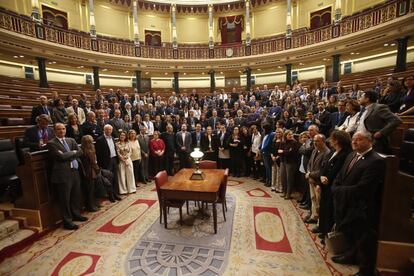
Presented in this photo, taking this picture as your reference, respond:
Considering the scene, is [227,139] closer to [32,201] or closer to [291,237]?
[291,237]

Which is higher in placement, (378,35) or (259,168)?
(378,35)

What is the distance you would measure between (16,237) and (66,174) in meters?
0.99

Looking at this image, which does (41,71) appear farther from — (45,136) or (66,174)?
(66,174)

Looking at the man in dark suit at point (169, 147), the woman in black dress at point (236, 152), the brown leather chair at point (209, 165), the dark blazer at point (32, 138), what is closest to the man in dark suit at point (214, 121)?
the woman in black dress at point (236, 152)

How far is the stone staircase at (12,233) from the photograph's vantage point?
8.76 ft

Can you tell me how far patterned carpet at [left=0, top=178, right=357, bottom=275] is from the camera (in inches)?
93.8

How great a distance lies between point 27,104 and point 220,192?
7368 mm

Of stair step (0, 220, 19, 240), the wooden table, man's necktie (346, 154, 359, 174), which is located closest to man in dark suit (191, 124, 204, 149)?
the wooden table

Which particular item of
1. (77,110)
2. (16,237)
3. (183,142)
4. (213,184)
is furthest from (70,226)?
(77,110)

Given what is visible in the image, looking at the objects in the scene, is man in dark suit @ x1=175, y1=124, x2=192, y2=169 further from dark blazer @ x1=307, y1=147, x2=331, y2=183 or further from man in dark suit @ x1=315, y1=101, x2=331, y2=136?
dark blazer @ x1=307, y1=147, x2=331, y2=183

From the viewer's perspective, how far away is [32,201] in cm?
311

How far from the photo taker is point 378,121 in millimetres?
2760

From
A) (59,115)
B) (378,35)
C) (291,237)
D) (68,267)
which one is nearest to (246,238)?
(291,237)

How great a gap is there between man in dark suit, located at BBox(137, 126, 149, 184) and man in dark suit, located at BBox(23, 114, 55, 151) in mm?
2083
